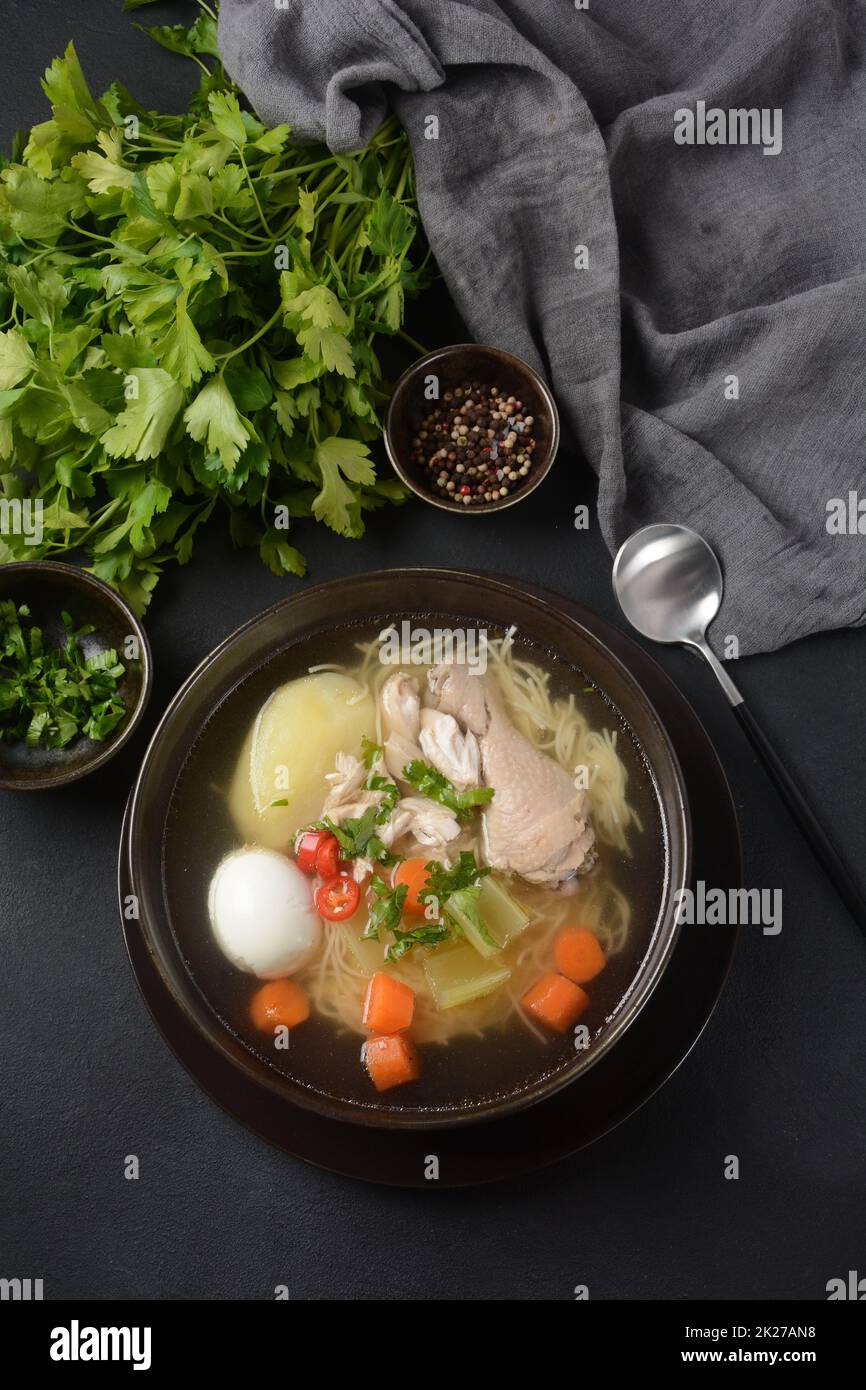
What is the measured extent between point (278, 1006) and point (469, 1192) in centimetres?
76

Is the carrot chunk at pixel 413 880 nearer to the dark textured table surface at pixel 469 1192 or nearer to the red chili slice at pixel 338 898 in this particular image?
the red chili slice at pixel 338 898

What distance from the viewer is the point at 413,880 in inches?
113

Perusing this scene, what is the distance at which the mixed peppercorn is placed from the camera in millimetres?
3166

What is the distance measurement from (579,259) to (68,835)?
2136mm

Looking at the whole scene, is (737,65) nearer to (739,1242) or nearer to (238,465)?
(238,465)

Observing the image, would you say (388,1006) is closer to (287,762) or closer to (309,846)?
(309,846)

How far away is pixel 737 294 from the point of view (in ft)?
10.7

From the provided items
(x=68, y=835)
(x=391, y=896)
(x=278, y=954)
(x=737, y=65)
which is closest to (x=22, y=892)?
(x=68, y=835)

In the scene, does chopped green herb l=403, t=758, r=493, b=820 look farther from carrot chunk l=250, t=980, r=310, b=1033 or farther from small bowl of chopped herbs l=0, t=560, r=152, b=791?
small bowl of chopped herbs l=0, t=560, r=152, b=791

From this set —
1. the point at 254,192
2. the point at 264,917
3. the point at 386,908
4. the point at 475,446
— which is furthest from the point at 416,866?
the point at 254,192

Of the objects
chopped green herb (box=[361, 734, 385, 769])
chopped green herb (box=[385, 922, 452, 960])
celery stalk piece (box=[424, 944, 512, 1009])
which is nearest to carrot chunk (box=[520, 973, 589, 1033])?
celery stalk piece (box=[424, 944, 512, 1009])

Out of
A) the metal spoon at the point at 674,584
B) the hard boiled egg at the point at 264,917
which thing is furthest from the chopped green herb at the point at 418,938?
the metal spoon at the point at 674,584

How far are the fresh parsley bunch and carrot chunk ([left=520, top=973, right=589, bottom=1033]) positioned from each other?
1310mm

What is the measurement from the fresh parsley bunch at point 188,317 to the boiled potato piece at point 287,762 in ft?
1.52
